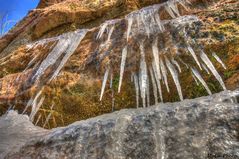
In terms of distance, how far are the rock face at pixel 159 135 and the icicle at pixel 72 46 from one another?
132 cm

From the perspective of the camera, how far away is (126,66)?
3754 millimetres

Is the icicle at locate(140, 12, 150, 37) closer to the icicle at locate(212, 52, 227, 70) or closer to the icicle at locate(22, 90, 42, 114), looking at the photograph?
the icicle at locate(212, 52, 227, 70)

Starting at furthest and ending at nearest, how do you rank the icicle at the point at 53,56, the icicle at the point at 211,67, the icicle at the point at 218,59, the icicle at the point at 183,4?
the icicle at the point at 183,4 < the icicle at the point at 53,56 < the icicle at the point at 218,59 < the icicle at the point at 211,67

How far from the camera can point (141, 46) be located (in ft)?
12.6

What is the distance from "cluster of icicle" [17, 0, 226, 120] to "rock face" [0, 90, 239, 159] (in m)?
0.56

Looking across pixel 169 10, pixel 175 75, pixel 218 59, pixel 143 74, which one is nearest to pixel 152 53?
pixel 143 74

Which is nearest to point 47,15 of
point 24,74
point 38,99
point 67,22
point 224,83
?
point 67,22

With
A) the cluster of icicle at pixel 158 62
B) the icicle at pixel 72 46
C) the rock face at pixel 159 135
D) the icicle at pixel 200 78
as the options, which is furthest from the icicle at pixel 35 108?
the icicle at pixel 200 78

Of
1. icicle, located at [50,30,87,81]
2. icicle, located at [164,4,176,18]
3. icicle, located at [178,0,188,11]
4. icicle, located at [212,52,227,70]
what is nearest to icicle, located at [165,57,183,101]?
icicle, located at [212,52,227,70]

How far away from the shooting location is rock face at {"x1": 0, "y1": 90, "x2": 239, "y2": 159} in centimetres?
229

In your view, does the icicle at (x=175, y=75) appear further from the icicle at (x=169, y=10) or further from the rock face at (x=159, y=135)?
the icicle at (x=169, y=10)

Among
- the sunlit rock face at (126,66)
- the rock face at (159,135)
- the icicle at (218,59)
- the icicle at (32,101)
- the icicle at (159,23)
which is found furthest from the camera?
the icicle at (32,101)

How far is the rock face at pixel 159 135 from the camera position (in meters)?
2.29

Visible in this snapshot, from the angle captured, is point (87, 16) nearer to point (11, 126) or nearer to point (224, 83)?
point (11, 126)
